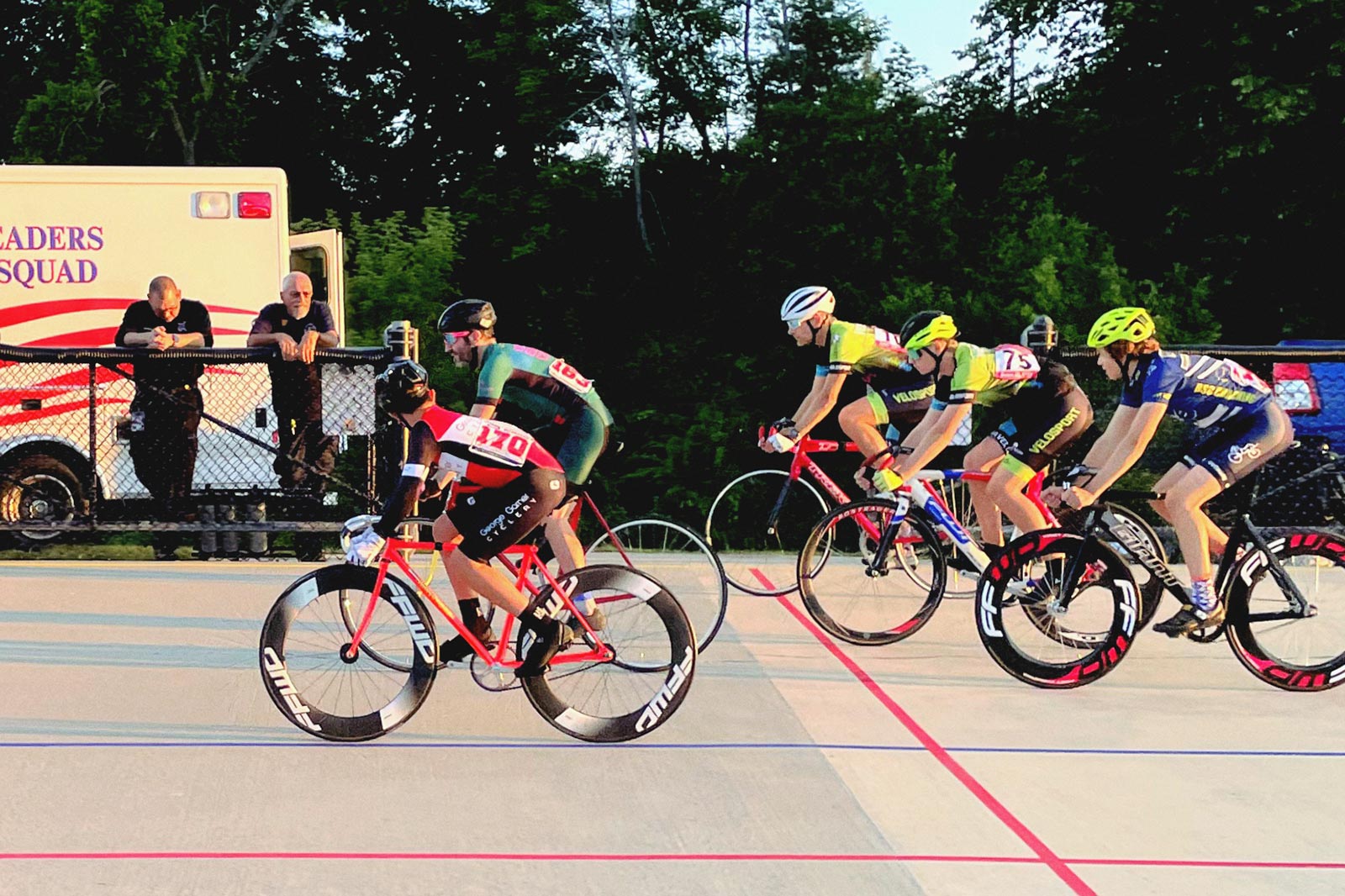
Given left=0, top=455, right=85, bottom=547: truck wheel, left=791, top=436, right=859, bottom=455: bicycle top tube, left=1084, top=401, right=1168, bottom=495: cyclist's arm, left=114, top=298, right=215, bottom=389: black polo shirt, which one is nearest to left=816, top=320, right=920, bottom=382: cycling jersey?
left=791, top=436, right=859, bottom=455: bicycle top tube

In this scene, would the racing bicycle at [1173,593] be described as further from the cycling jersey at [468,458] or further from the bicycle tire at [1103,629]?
the cycling jersey at [468,458]

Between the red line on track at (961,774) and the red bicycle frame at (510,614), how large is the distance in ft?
4.61

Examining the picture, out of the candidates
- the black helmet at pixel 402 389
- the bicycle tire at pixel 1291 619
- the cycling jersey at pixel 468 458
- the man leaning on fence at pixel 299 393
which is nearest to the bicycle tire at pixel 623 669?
the cycling jersey at pixel 468 458

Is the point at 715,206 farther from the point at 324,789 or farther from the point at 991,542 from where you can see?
the point at 324,789

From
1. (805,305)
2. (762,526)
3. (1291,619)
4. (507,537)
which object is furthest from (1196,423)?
(762,526)

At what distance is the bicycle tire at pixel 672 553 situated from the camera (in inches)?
356

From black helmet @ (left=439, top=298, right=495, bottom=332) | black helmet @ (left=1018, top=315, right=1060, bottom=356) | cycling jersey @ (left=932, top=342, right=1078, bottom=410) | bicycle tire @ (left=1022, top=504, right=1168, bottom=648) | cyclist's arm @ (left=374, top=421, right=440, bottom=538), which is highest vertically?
black helmet @ (left=439, top=298, right=495, bottom=332)

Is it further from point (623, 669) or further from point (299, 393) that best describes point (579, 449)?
point (299, 393)

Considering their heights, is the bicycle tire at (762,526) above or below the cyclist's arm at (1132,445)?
below

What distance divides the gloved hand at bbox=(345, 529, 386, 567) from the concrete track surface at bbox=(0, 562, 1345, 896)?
2.59 ft

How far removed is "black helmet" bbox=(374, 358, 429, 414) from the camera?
6.97 metres

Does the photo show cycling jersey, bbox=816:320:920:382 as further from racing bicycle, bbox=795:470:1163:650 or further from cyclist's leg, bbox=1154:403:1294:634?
cyclist's leg, bbox=1154:403:1294:634

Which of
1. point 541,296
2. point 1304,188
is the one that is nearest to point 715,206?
point 541,296

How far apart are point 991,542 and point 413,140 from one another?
108ft
